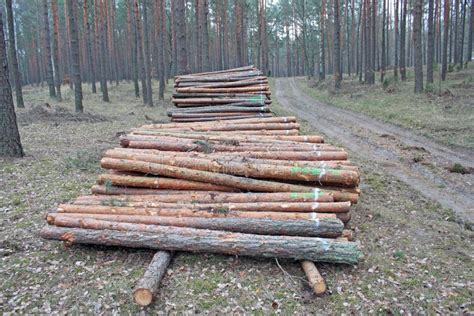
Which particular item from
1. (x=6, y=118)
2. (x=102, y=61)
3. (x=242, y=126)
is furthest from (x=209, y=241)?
(x=102, y=61)

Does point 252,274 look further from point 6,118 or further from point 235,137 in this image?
point 6,118

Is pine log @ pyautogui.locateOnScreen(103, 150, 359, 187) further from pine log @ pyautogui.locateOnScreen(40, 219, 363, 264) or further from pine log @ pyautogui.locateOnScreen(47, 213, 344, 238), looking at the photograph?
pine log @ pyautogui.locateOnScreen(40, 219, 363, 264)

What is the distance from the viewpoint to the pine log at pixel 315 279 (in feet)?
13.7

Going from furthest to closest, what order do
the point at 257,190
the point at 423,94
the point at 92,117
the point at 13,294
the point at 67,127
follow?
the point at 423,94 → the point at 92,117 → the point at 67,127 → the point at 257,190 → the point at 13,294

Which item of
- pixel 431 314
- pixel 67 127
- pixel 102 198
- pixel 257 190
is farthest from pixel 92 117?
pixel 431 314

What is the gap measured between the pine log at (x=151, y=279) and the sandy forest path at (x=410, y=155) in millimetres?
5135

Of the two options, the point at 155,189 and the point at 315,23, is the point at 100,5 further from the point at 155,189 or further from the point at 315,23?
the point at 315,23

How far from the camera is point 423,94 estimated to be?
2028 cm

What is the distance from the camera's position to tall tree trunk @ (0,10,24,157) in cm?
916

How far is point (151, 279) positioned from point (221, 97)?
8.84m

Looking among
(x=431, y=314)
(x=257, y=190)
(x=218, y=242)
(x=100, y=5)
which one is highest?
(x=100, y=5)

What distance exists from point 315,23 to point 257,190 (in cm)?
5341

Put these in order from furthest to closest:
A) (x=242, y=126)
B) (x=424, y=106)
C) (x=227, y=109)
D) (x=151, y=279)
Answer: (x=424, y=106) → (x=227, y=109) → (x=242, y=126) → (x=151, y=279)

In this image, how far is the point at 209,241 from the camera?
184 inches
